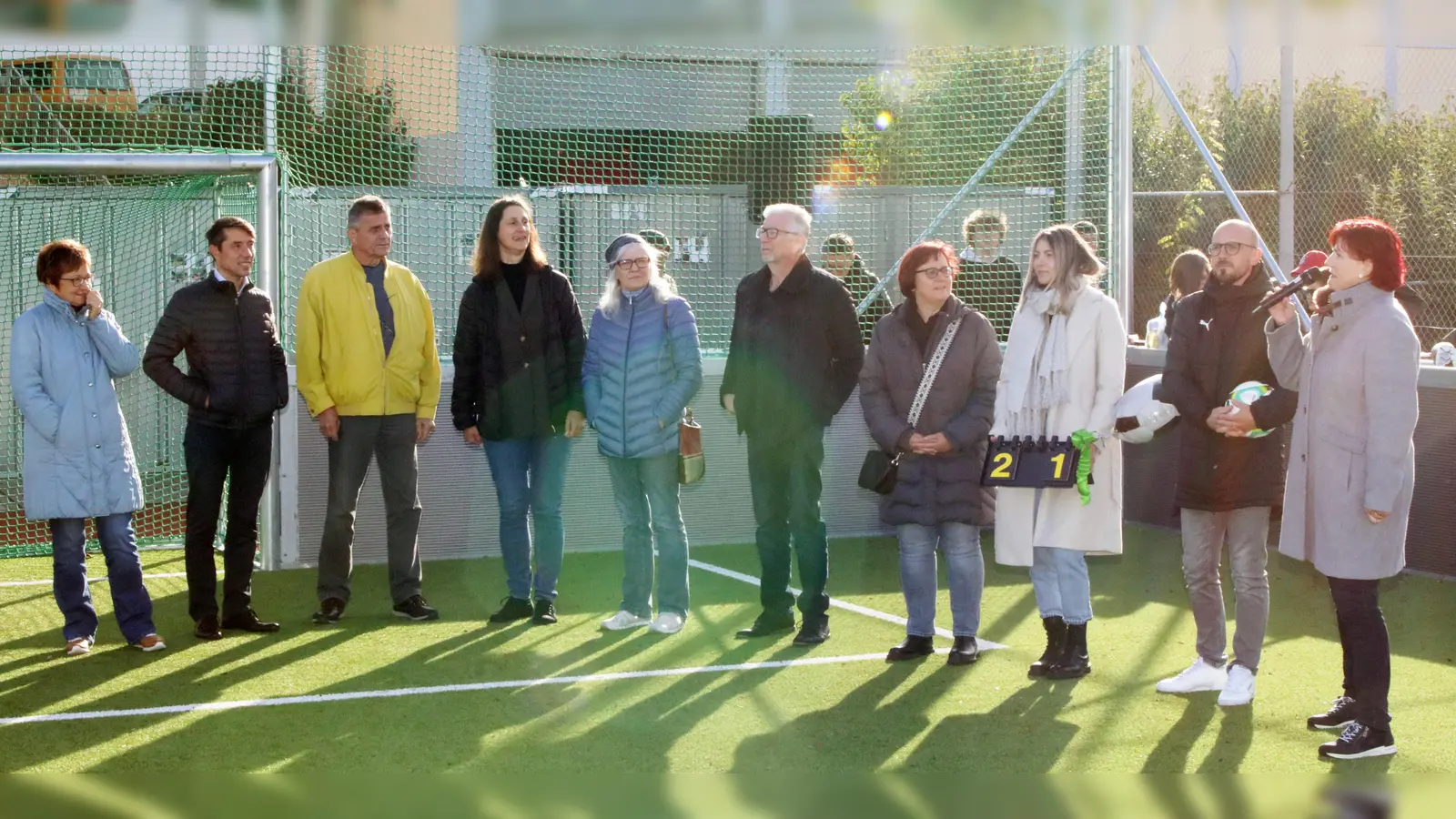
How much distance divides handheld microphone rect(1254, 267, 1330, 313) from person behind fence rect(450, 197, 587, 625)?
9.75ft

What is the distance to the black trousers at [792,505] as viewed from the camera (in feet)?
20.1

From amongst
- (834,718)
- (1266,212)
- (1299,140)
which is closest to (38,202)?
(834,718)

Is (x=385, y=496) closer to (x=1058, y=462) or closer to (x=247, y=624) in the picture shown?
(x=247, y=624)

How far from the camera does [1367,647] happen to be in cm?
445

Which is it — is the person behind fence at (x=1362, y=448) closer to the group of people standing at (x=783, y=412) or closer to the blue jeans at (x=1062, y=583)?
the group of people standing at (x=783, y=412)

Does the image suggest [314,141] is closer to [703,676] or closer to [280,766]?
[703,676]

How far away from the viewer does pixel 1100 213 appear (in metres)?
9.49

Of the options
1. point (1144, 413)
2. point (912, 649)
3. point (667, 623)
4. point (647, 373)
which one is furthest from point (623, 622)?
point (1144, 413)

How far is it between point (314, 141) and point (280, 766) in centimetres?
503

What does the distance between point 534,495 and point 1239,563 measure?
304 cm

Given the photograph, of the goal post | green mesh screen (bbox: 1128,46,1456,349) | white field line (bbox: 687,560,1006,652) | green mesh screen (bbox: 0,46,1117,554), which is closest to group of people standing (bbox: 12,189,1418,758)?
white field line (bbox: 687,560,1006,652)

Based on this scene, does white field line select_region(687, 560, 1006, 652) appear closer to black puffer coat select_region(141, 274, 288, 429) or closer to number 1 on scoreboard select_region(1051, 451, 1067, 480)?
number 1 on scoreboard select_region(1051, 451, 1067, 480)

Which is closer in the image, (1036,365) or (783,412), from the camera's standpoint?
(1036,365)

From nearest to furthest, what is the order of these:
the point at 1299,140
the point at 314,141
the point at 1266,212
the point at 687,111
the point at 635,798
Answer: the point at 635,798
the point at 314,141
the point at 687,111
the point at 1266,212
the point at 1299,140
